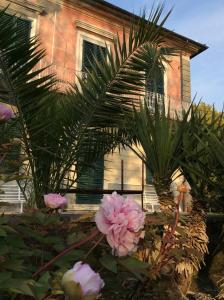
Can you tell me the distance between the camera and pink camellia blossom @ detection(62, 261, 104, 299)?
82cm

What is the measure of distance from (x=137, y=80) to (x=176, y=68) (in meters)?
11.9

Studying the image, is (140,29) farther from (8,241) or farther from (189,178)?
(8,241)

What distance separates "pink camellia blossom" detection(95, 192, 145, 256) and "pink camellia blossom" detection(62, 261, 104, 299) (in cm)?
19

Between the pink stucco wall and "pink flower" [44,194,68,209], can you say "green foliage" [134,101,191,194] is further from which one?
the pink stucco wall

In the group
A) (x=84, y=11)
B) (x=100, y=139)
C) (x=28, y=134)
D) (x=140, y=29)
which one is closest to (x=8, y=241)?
(x=28, y=134)

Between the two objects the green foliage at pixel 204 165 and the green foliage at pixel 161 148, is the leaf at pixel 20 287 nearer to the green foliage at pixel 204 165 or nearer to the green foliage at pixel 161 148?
the green foliage at pixel 161 148

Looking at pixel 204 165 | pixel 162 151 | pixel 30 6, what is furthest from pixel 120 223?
pixel 30 6

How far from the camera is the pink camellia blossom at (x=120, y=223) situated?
1041 mm

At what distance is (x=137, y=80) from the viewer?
11.8 ft

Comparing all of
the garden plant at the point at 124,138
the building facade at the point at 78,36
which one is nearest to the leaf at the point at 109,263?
the garden plant at the point at 124,138

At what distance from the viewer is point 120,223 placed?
104cm

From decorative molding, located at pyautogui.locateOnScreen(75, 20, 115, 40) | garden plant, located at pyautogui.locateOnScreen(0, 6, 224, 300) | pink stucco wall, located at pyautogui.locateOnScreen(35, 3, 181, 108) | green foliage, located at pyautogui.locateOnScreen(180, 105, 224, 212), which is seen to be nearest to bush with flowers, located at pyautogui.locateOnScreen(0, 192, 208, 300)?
garden plant, located at pyautogui.locateOnScreen(0, 6, 224, 300)

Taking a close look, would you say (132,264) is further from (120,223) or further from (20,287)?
(20,287)

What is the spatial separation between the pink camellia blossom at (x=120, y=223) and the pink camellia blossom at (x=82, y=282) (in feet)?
0.63
